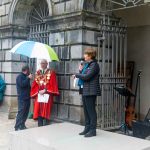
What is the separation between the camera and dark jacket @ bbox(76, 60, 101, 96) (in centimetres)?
667

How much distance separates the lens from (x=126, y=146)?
6312mm

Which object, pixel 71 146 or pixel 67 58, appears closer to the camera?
pixel 71 146

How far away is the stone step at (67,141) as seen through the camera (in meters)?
6.29

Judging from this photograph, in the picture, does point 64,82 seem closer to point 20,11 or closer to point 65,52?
point 65,52

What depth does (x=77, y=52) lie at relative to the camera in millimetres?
9125

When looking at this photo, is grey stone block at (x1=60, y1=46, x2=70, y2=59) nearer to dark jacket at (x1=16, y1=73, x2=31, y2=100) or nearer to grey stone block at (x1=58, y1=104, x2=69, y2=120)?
dark jacket at (x1=16, y1=73, x2=31, y2=100)

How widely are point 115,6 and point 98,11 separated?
1.34m

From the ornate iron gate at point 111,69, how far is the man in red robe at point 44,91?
4.19 ft

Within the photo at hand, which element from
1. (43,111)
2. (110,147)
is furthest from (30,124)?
(110,147)

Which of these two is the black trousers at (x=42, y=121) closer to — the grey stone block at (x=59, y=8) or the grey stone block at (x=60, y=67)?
the grey stone block at (x=60, y=67)

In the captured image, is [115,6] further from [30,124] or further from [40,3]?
[30,124]

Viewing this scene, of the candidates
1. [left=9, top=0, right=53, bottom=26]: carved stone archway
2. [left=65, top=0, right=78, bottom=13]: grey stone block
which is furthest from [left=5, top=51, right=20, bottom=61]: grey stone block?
[left=65, top=0, right=78, bottom=13]: grey stone block

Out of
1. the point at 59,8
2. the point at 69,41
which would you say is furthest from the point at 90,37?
the point at 59,8

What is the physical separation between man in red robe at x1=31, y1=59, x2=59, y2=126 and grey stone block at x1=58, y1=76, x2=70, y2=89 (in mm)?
276
